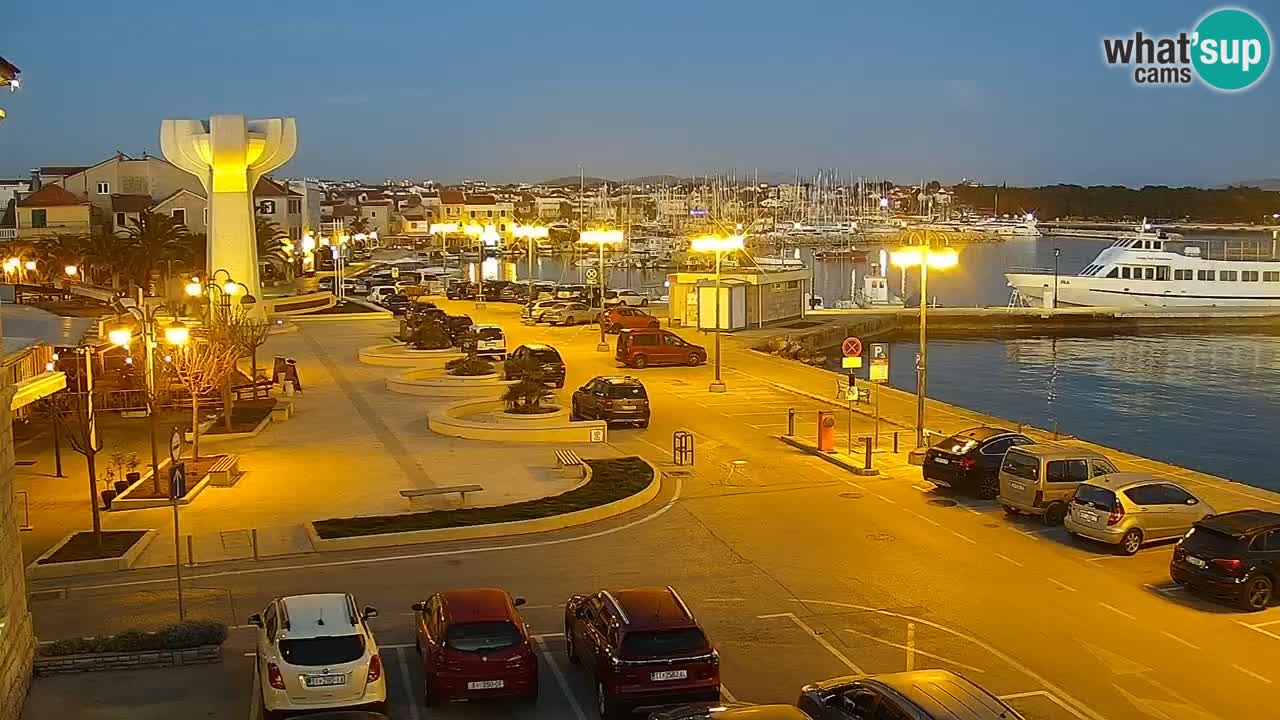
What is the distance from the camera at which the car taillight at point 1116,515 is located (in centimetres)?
2003

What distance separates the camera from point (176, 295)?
64000 millimetres

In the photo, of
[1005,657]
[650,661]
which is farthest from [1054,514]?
[650,661]

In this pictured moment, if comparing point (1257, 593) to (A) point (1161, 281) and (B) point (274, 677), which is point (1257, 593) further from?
(A) point (1161, 281)

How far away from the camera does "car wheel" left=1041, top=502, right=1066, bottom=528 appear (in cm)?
2198

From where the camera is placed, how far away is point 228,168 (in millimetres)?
56688

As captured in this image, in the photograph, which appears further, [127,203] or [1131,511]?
[127,203]

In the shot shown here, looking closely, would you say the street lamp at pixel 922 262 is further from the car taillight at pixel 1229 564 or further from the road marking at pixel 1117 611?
the car taillight at pixel 1229 564

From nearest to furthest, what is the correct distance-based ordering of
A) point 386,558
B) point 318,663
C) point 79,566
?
point 318,663
point 79,566
point 386,558

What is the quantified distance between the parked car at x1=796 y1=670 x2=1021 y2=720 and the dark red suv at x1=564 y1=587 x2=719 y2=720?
1.26 m

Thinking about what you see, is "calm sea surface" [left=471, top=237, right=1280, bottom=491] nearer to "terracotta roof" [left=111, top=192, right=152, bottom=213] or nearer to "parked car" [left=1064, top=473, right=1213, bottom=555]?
"parked car" [left=1064, top=473, right=1213, bottom=555]

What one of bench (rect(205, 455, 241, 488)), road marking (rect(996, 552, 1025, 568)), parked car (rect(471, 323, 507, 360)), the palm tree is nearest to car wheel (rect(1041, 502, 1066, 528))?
road marking (rect(996, 552, 1025, 568))

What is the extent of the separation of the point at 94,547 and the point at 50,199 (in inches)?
3099

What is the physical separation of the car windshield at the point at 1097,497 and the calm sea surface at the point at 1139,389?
21345 mm

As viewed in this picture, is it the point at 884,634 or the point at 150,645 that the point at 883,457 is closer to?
the point at 884,634
